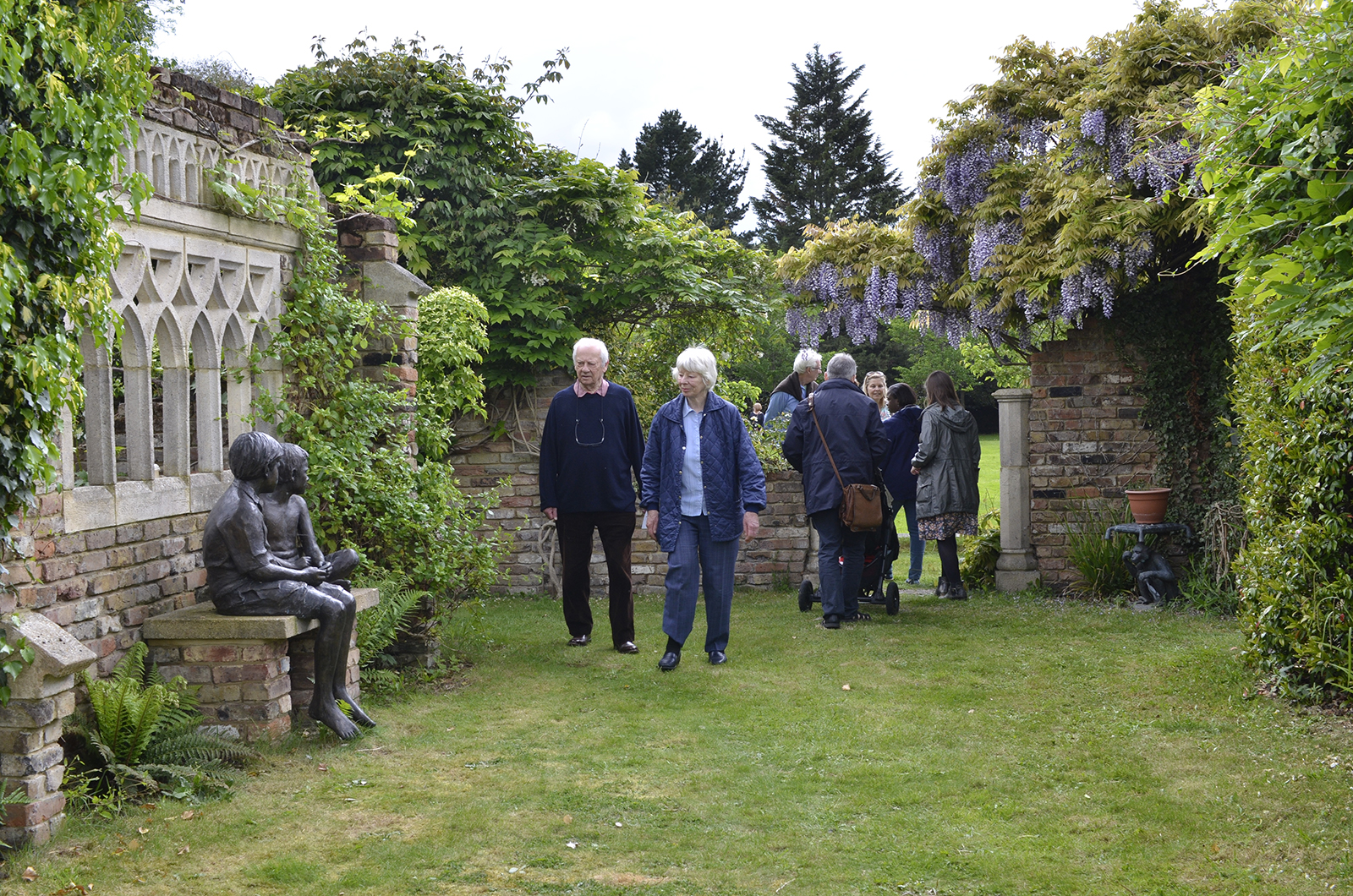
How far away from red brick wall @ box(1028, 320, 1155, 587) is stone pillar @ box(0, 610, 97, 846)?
7178 mm

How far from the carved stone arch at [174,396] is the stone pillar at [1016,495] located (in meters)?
6.31

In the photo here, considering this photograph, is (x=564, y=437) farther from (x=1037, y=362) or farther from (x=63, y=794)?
(x=1037, y=362)

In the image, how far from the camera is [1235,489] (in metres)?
8.07

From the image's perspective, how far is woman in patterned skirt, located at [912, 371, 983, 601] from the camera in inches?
337

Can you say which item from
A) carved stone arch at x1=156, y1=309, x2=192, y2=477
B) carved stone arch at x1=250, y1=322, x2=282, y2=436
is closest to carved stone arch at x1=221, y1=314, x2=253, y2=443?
carved stone arch at x1=250, y1=322, x2=282, y2=436

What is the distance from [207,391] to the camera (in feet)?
17.3

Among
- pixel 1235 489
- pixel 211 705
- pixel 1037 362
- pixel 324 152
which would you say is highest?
pixel 324 152

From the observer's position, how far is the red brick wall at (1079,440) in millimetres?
8789

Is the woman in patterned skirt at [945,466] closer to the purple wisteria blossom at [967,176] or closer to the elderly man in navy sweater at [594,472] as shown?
the purple wisteria blossom at [967,176]

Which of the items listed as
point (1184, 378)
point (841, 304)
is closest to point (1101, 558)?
point (1184, 378)

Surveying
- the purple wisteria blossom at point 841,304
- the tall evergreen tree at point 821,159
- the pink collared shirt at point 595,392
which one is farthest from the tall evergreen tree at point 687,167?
the pink collared shirt at point 595,392

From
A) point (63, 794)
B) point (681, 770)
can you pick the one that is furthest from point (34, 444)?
point (681, 770)

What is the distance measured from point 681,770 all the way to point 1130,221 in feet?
17.9

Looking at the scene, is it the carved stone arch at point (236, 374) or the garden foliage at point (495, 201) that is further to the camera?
the garden foliage at point (495, 201)
